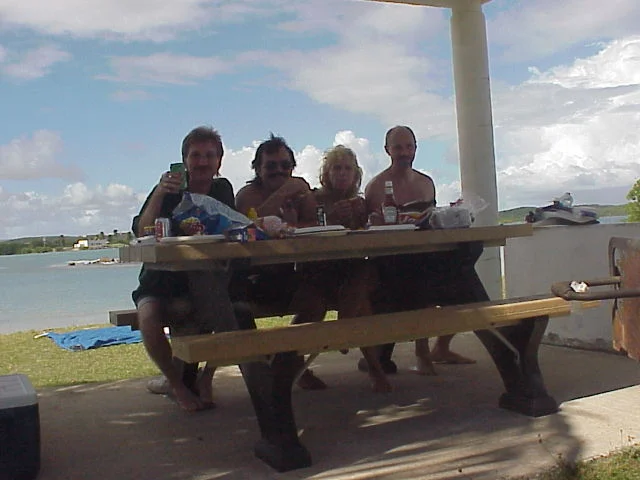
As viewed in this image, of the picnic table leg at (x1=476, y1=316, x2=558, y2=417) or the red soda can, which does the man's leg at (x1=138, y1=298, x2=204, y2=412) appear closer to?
the red soda can

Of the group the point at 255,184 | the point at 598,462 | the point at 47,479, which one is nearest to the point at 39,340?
the point at 255,184

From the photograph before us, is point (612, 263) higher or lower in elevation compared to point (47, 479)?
higher

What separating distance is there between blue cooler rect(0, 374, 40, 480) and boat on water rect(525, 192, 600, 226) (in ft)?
12.4

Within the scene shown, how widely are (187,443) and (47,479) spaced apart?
0.63 m

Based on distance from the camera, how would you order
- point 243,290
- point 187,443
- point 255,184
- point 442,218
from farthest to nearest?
point 255,184
point 243,290
point 442,218
point 187,443

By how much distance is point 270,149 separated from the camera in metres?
4.07

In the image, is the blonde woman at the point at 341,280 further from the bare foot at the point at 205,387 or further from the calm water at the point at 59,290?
the calm water at the point at 59,290

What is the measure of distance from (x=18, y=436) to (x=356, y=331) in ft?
4.50

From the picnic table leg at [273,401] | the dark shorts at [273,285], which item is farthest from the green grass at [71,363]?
the picnic table leg at [273,401]

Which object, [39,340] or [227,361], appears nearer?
[227,361]

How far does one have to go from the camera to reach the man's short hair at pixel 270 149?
13.4 feet

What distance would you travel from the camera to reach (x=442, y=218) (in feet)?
11.5

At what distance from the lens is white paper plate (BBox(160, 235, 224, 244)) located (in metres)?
2.86

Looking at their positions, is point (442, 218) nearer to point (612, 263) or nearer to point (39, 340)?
point (612, 263)
